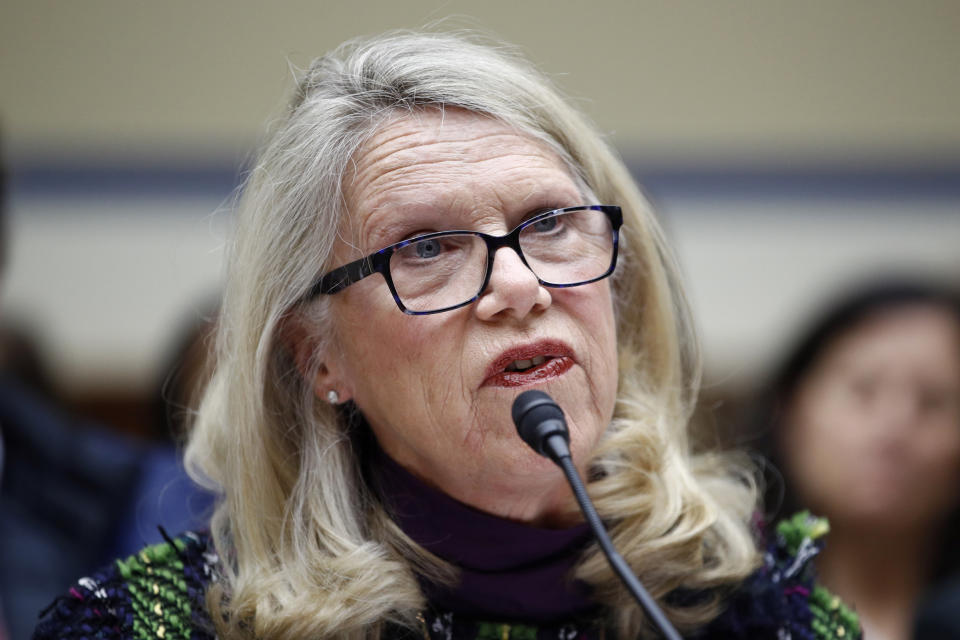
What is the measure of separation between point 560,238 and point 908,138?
Answer: 3241mm

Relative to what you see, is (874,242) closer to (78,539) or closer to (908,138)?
(908,138)

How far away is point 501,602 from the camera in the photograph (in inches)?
63.8

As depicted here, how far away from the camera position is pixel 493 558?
1620 millimetres

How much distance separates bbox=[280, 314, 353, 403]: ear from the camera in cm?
169

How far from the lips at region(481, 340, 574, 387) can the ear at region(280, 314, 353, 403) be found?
29 centimetres

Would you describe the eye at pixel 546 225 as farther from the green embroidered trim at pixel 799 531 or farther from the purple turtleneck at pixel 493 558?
the green embroidered trim at pixel 799 531

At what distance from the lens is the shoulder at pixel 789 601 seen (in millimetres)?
1689

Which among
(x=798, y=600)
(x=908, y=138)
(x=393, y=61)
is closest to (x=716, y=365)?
(x=908, y=138)

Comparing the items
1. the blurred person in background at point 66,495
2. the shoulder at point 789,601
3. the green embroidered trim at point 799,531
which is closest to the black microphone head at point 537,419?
the shoulder at point 789,601

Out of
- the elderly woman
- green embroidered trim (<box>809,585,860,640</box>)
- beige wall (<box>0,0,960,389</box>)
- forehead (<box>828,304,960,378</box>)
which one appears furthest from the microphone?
beige wall (<box>0,0,960,389</box>)

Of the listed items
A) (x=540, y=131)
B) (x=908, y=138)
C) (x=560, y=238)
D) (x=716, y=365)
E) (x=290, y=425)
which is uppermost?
(x=540, y=131)

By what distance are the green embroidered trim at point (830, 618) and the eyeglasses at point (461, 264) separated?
663mm

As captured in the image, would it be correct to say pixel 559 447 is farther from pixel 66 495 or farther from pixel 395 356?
pixel 66 495

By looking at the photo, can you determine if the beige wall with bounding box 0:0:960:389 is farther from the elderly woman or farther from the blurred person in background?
the elderly woman
